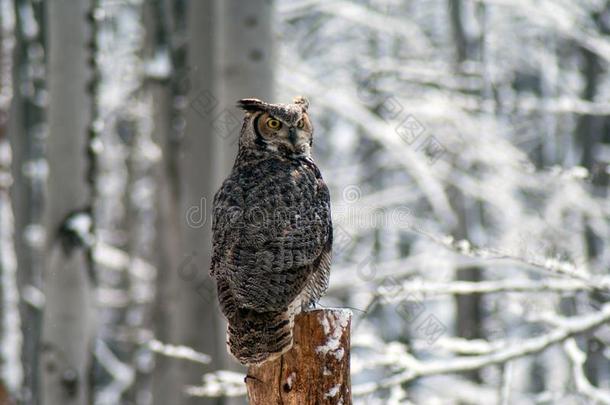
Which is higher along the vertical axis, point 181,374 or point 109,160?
point 109,160

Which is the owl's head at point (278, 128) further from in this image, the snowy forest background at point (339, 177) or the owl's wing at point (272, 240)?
the snowy forest background at point (339, 177)

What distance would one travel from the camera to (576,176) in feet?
11.8

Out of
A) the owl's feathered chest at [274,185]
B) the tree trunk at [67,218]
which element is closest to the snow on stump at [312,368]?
the owl's feathered chest at [274,185]

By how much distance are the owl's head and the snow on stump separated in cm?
80

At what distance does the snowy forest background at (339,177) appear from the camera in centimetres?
447

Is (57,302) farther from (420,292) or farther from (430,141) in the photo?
(430,141)

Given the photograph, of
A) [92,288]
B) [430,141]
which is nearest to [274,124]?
[92,288]

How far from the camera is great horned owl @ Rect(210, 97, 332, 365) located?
2.81 meters

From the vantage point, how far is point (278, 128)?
10.9 feet

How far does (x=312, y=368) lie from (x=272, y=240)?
48cm

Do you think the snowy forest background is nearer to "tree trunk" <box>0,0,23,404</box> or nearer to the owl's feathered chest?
"tree trunk" <box>0,0,23,404</box>

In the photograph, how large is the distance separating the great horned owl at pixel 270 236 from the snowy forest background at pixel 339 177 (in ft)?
2.65

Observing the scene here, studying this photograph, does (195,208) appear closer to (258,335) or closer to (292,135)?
(292,135)

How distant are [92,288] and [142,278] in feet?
24.6
